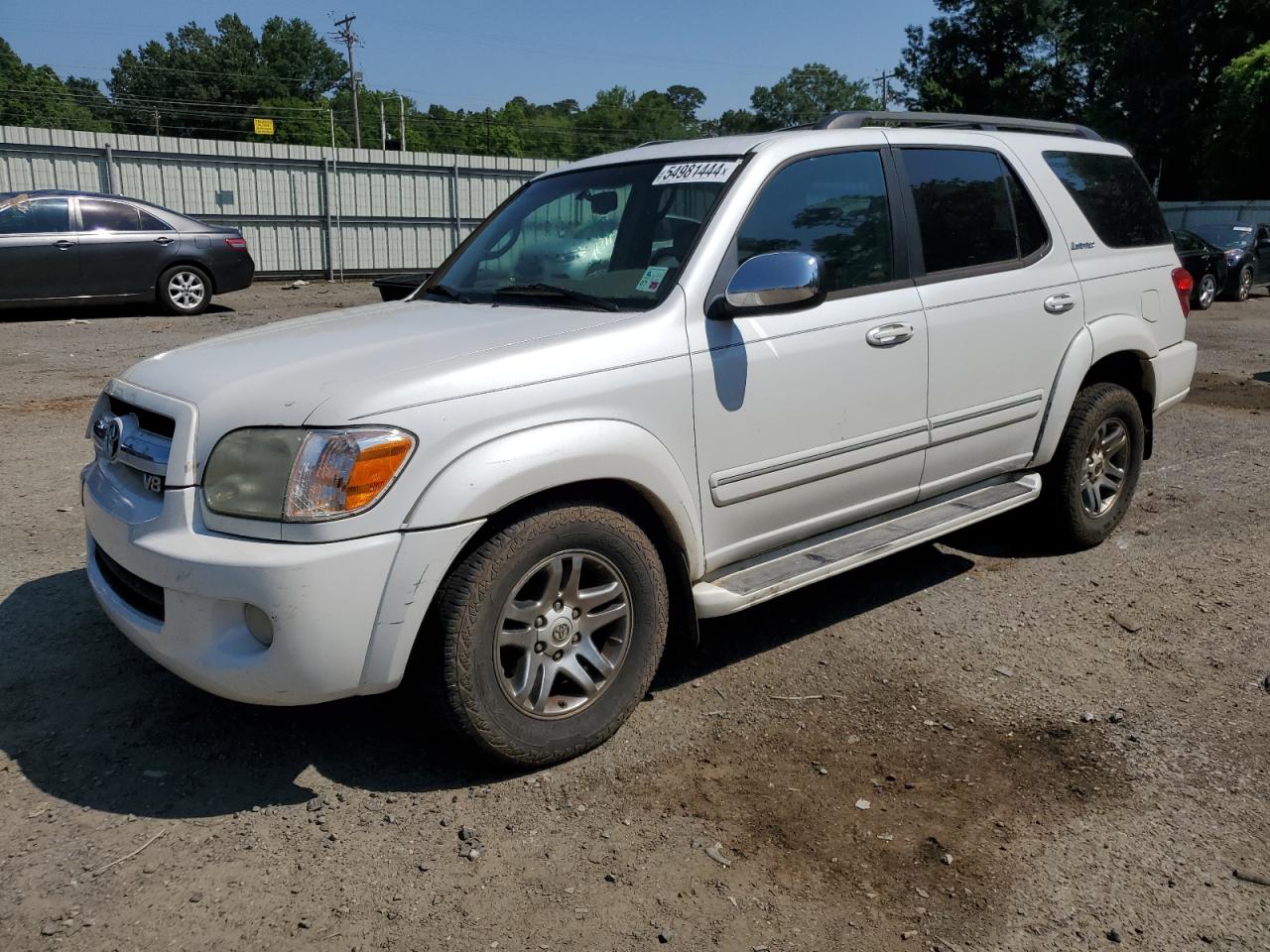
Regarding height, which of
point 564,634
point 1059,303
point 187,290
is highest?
point 1059,303

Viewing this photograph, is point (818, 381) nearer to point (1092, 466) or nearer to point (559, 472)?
point (559, 472)

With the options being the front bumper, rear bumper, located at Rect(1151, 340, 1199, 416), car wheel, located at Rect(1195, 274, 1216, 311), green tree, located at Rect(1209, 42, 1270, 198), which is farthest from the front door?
green tree, located at Rect(1209, 42, 1270, 198)

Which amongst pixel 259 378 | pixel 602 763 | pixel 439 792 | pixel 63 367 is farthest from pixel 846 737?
pixel 63 367

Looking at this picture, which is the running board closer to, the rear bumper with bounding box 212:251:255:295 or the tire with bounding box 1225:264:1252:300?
the rear bumper with bounding box 212:251:255:295

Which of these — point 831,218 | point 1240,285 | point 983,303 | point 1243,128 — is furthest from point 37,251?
point 1243,128

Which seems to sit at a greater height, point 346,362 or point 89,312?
point 346,362

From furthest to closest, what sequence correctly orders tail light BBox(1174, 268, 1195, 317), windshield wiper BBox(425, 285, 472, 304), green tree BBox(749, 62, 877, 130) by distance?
green tree BBox(749, 62, 877, 130)
tail light BBox(1174, 268, 1195, 317)
windshield wiper BBox(425, 285, 472, 304)

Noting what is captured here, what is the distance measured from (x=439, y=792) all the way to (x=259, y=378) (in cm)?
131

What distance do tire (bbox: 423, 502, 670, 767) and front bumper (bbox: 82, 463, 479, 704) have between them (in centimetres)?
14

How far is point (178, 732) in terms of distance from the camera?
3518 millimetres

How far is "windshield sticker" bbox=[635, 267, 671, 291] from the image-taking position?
3.63m

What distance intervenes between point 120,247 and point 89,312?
1.33 metres

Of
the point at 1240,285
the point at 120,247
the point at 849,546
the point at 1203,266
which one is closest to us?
the point at 849,546

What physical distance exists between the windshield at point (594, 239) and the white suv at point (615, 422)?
16 mm
